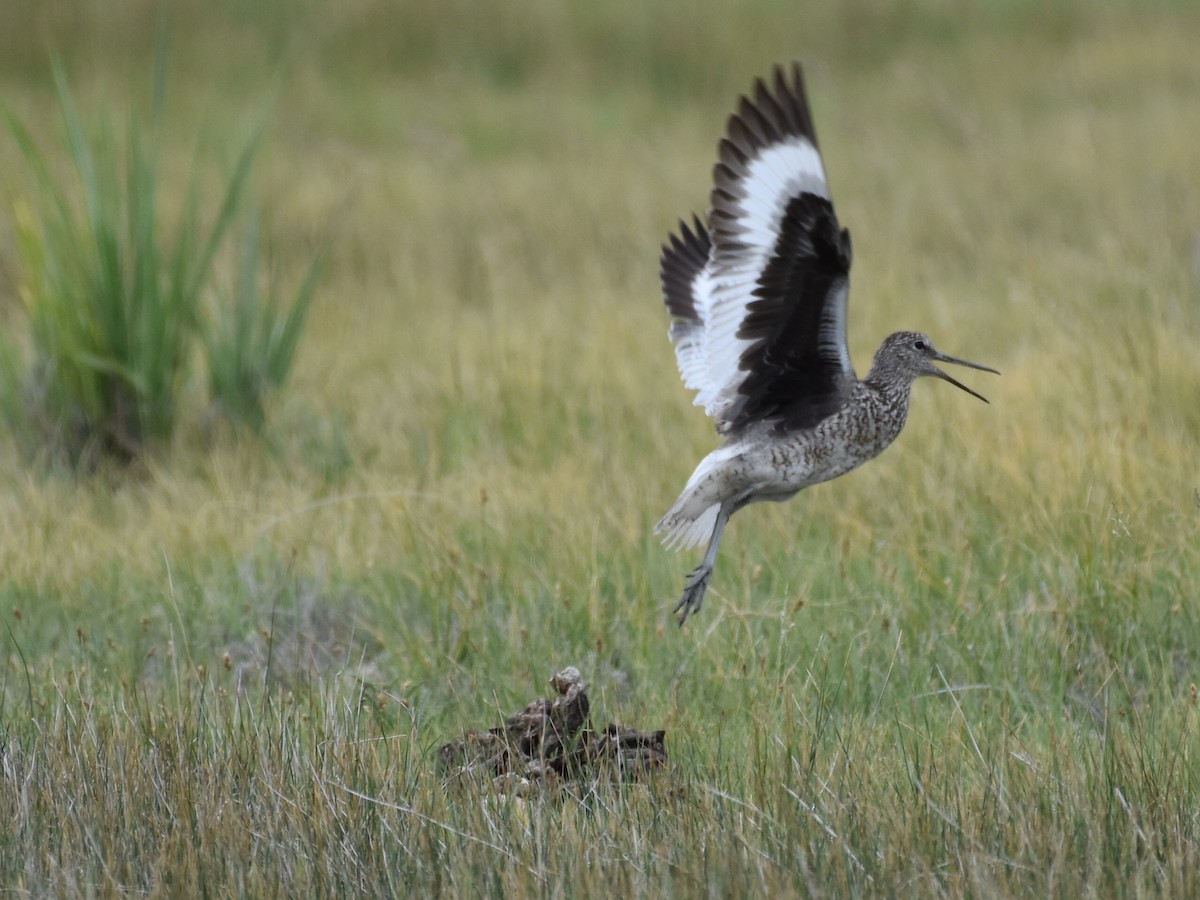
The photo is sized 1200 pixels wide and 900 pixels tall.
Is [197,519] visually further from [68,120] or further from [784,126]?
[784,126]

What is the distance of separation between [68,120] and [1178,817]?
493 cm

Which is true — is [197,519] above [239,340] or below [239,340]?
below

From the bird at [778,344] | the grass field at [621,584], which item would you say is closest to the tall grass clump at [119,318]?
the grass field at [621,584]

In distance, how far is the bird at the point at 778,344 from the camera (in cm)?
373

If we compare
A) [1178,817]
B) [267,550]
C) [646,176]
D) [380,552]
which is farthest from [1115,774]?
[646,176]

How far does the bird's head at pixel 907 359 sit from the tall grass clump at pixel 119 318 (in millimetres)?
3057

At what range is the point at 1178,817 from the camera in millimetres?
2975

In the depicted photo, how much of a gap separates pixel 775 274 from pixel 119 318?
11.2 ft

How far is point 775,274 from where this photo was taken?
3861mm

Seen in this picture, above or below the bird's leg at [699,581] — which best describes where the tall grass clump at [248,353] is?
above

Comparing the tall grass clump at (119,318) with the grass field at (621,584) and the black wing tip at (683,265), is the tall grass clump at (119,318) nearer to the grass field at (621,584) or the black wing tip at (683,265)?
the grass field at (621,584)

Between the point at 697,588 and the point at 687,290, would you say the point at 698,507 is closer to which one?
the point at 697,588

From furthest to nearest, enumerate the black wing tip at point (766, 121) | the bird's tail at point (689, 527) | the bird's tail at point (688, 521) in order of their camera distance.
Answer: the bird's tail at point (689, 527), the bird's tail at point (688, 521), the black wing tip at point (766, 121)

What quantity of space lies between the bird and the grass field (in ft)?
1.27
